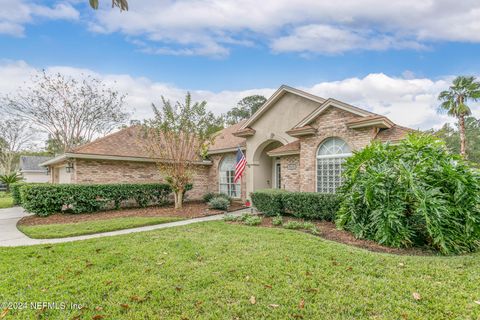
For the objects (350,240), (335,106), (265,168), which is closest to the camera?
(350,240)

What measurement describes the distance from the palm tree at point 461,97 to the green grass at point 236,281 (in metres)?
23.5

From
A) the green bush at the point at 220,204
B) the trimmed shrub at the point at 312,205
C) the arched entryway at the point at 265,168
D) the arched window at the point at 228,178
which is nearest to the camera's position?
the trimmed shrub at the point at 312,205

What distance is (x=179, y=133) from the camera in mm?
12992

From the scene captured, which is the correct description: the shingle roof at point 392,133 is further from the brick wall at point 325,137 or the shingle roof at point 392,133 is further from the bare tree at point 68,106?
the bare tree at point 68,106

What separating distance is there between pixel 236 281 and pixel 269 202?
682 cm

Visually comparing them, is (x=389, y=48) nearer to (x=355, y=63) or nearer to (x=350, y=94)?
(x=355, y=63)

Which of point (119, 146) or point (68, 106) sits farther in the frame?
point (68, 106)

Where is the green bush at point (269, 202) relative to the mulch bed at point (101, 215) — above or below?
above

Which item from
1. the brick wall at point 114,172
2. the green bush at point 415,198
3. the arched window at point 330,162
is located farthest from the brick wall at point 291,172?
the brick wall at point 114,172

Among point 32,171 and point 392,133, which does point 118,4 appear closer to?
point 392,133

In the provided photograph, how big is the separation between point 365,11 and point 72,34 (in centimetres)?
1022

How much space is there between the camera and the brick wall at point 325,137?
10.5 m

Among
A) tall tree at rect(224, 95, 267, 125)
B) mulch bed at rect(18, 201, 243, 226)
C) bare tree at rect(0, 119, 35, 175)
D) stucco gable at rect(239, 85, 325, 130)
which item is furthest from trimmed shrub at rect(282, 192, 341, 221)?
bare tree at rect(0, 119, 35, 175)

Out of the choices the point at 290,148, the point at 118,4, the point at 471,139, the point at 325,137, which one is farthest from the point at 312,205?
the point at 471,139
